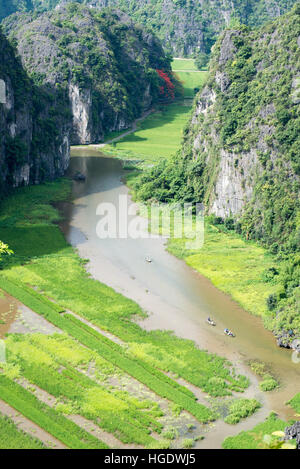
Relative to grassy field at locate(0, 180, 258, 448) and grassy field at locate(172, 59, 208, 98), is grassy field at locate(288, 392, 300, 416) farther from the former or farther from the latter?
grassy field at locate(172, 59, 208, 98)

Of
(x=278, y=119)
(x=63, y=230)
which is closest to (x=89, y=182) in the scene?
(x=63, y=230)

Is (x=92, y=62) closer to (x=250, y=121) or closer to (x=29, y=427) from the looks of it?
(x=250, y=121)

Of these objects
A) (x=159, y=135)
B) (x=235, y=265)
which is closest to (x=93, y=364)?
(x=235, y=265)

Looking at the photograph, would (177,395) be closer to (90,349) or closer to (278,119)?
(90,349)

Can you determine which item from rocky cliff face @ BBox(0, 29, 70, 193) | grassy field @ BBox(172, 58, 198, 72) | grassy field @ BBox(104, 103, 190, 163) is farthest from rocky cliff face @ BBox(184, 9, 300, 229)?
grassy field @ BBox(172, 58, 198, 72)

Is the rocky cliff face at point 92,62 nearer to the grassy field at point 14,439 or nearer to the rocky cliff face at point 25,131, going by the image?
the rocky cliff face at point 25,131
